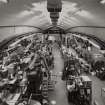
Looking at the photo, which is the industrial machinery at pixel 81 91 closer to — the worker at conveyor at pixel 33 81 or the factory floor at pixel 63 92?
the factory floor at pixel 63 92

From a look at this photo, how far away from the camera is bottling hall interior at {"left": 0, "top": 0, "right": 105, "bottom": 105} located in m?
3.14

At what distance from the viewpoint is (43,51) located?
4.36 meters

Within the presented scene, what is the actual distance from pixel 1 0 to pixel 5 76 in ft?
4.39

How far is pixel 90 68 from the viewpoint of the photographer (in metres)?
3.92

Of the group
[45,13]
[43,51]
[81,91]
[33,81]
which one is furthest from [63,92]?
[45,13]

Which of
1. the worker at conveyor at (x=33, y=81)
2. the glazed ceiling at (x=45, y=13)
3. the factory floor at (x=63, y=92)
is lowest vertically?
the factory floor at (x=63, y=92)

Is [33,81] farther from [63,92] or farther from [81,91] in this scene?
→ [81,91]

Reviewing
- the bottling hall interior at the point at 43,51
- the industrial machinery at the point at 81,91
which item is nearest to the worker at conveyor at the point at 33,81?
the bottling hall interior at the point at 43,51

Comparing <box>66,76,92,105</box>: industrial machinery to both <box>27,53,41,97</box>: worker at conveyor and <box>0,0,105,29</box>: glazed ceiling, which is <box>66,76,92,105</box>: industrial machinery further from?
<box>0,0,105,29</box>: glazed ceiling

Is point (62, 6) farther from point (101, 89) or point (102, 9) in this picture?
point (101, 89)

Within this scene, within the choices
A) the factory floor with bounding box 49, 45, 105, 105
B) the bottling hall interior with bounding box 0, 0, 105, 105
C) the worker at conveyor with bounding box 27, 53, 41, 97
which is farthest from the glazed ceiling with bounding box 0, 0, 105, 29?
the factory floor with bounding box 49, 45, 105, 105

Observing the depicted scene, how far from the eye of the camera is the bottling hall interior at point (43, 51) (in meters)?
3.14

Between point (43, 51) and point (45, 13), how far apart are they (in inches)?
49.6

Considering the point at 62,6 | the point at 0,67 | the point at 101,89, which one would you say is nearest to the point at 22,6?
the point at 62,6
